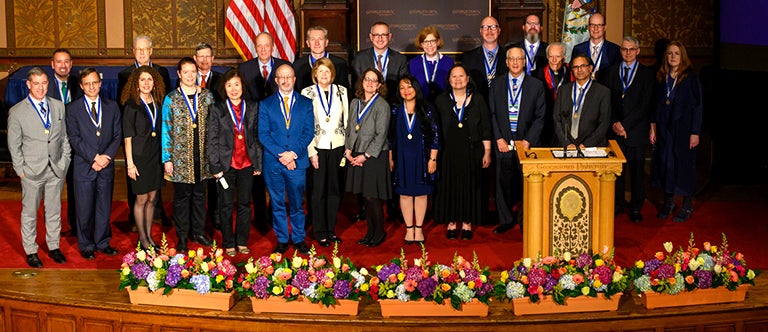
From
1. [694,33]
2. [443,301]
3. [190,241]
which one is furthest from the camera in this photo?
[694,33]

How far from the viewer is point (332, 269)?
19.2 feet

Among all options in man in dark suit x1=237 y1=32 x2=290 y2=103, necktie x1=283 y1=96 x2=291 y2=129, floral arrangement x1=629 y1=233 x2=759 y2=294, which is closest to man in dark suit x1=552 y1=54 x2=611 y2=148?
floral arrangement x1=629 y1=233 x2=759 y2=294

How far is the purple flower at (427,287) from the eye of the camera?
5.66m

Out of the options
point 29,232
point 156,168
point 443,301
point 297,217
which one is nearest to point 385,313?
point 443,301

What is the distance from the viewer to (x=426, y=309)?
5.73 m

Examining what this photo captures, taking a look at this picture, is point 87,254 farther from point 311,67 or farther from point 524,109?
point 524,109

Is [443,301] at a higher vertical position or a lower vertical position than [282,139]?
lower

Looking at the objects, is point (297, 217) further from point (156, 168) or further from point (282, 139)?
point (156, 168)

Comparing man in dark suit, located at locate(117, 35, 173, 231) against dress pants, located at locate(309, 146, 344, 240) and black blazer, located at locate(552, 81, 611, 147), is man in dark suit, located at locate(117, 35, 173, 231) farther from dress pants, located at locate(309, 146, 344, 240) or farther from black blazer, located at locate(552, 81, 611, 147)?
black blazer, located at locate(552, 81, 611, 147)

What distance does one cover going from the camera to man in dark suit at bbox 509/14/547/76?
823 centimetres

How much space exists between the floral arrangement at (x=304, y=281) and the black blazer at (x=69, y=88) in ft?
8.51

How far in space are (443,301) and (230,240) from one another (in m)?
2.17

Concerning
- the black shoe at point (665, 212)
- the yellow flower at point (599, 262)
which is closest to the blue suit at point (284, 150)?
the yellow flower at point (599, 262)

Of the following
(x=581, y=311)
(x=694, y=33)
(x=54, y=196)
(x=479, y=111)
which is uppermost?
(x=694, y=33)
